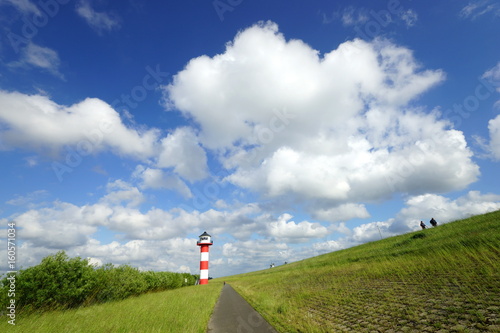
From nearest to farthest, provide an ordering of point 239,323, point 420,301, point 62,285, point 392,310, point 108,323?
point 392,310
point 420,301
point 239,323
point 108,323
point 62,285

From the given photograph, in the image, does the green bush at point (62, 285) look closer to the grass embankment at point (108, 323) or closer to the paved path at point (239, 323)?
the grass embankment at point (108, 323)

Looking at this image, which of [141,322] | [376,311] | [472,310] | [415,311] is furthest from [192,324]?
[472,310]

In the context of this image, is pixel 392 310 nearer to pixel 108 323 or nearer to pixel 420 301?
pixel 420 301

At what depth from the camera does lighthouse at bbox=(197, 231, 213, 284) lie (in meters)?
52.6

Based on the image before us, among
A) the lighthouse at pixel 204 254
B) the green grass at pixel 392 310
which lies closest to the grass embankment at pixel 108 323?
the green grass at pixel 392 310

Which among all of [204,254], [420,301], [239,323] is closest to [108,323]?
[239,323]

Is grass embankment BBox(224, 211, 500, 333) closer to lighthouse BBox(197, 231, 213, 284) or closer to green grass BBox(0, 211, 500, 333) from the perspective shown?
green grass BBox(0, 211, 500, 333)

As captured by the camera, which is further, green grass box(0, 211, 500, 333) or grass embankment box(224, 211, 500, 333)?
green grass box(0, 211, 500, 333)

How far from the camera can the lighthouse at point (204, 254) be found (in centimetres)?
5259

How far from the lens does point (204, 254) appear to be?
54.5 metres

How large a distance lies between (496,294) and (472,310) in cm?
189

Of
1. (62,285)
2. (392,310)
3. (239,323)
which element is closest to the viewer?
(392,310)

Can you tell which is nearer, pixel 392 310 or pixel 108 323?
pixel 392 310

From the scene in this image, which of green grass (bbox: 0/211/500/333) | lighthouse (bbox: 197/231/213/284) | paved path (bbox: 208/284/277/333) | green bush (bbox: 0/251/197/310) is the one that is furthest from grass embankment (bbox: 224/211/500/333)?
lighthouse (bbox: 197/231/213/284)
